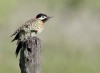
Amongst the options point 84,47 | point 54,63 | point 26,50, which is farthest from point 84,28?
point 26,50

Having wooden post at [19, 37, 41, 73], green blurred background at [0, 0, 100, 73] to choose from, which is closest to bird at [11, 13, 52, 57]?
wooden post at [19, 37, 41, 73]

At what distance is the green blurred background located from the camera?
56.5ft

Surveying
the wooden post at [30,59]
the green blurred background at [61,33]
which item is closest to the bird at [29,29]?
the wooden post at [30,59]

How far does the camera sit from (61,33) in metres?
19.6

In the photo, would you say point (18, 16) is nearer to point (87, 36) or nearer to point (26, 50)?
point (87, 36)

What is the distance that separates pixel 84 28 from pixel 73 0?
14.9 feet

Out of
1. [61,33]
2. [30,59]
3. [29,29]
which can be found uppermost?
[61,33]

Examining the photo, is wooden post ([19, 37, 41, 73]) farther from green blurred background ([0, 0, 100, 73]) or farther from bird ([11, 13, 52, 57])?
green blurred background ([0, 0, 100, 73])

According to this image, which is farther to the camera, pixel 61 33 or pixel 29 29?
pixel 61 33

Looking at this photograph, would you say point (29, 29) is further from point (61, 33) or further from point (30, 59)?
point (61, 33)

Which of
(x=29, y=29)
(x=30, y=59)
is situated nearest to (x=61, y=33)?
(x=29, y=29)

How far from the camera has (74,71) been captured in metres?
17.3

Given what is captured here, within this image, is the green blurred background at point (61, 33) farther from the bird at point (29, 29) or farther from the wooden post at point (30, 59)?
the wooden post at point (30, 59)

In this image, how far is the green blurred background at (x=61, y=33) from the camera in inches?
679
